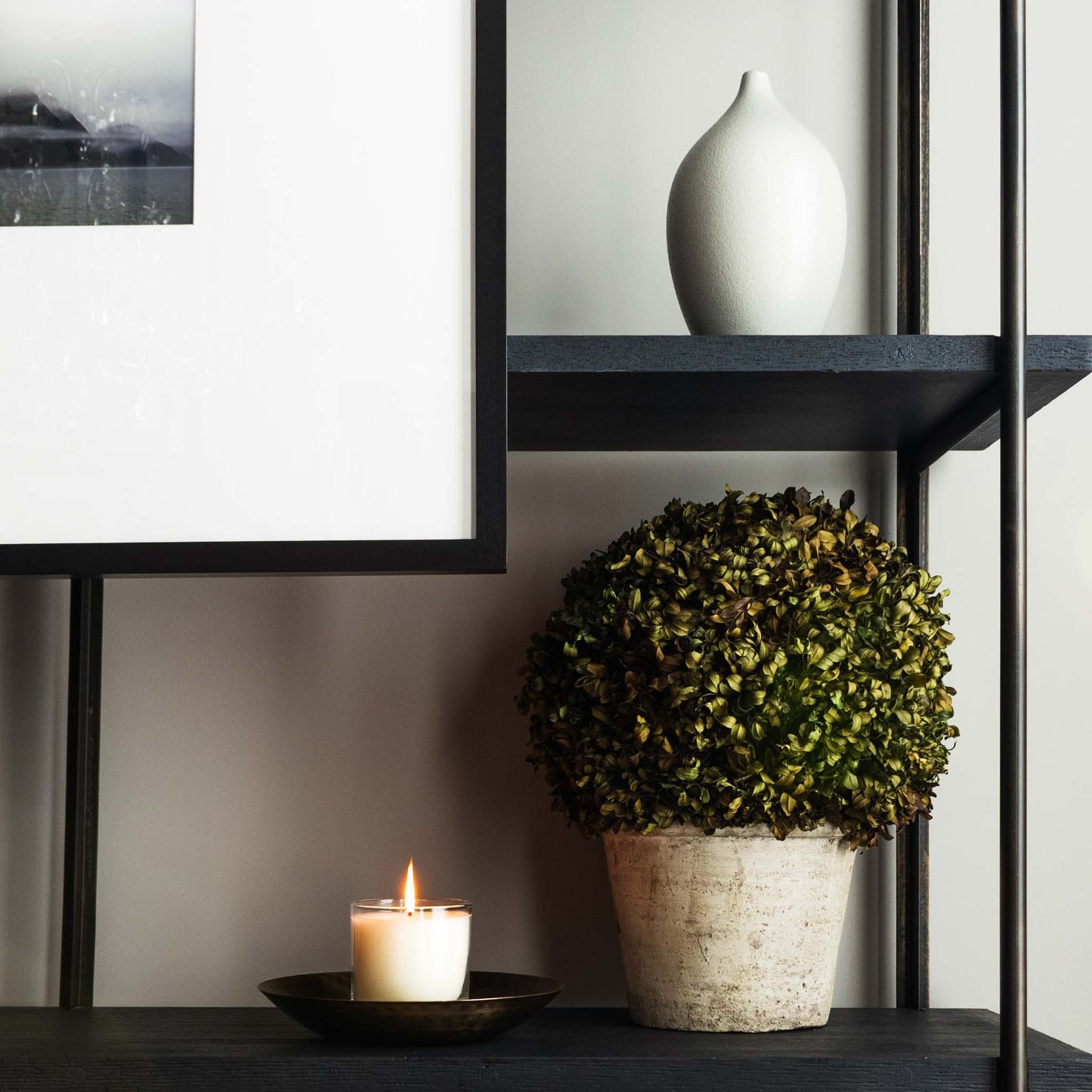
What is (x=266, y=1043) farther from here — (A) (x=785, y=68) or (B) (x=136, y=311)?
(A) (x=785, y=68)

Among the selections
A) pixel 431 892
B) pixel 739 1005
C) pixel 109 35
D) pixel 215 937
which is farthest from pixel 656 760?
pixel 109 35

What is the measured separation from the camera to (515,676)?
0.95 m

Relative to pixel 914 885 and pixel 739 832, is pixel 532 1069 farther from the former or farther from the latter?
pixel 914 885

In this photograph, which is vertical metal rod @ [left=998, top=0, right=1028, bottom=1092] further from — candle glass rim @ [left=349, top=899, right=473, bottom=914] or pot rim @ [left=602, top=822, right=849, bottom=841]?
candle glass rim @ [left=349, top=899, right=473, bottom=914]

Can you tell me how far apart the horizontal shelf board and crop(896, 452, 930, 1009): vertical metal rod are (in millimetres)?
80

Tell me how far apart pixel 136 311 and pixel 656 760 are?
1.34 feet

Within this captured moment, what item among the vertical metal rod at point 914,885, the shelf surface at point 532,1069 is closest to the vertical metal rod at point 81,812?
the shelf surface at point 532,1069

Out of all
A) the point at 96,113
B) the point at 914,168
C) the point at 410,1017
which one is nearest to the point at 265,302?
the point at 96,113

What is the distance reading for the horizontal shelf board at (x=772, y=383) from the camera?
71 cm

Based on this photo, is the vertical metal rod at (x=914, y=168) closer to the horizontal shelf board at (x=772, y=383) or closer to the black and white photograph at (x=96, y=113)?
the horizontal shelf board at (x=772, y=383)

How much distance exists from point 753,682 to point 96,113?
53cm

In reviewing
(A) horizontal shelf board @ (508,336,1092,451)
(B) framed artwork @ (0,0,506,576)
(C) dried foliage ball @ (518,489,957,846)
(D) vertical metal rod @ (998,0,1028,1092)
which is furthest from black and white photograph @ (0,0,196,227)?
(D) vertical metal rod @ (998,0,1028,1092)

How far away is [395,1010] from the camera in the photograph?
2.30 ft

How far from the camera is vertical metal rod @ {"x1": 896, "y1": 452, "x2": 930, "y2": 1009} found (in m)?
0.90
